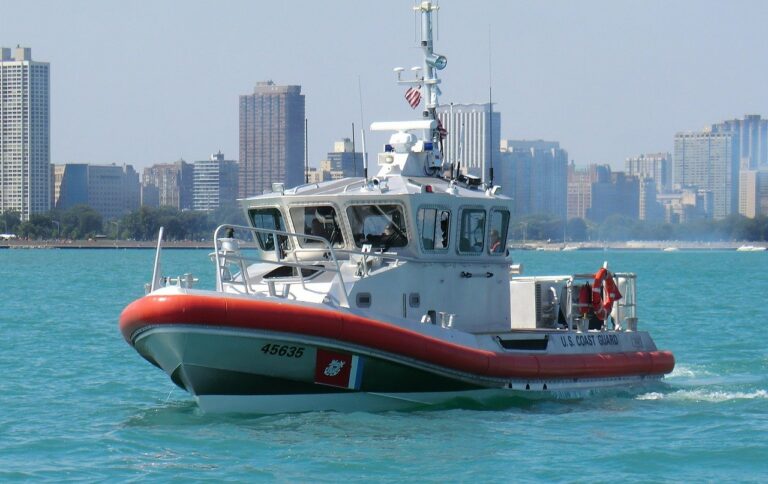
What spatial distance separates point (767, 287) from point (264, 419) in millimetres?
54580

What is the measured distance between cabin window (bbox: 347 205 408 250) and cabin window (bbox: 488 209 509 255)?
4.99 ft

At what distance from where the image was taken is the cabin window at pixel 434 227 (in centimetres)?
1734

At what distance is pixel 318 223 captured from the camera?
17.5 m

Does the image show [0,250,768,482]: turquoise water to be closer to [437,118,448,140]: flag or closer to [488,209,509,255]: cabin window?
[488,209,509,255]: cabin window

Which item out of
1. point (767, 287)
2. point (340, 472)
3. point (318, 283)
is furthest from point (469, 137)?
point (767, 287)

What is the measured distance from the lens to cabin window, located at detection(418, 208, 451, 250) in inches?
683

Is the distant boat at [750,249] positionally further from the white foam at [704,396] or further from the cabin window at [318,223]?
the cabin window at [318,223]

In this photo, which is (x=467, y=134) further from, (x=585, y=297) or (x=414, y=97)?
(x=585, y=297)

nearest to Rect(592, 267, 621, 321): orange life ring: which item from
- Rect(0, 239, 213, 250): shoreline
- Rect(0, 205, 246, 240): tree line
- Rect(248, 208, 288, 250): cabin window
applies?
Rect(248, 208, 288, 250): cabin window

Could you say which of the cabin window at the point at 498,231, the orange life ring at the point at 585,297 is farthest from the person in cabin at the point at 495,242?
the orange life ring at the point at 585,297

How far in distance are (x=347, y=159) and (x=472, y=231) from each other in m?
7.46

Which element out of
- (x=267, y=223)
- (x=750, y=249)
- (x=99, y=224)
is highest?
(x=267, y=223)

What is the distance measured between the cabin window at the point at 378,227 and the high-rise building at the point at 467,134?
194 cm

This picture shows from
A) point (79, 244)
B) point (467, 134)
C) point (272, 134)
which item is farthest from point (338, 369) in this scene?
point (79, 244)
